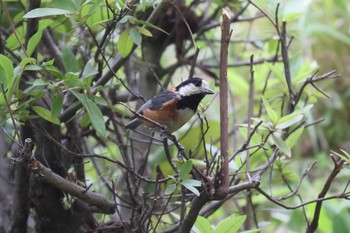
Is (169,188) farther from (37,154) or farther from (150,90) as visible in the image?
(150,90)

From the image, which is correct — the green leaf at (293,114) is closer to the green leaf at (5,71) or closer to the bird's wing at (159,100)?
the bird's wing at (159,100)

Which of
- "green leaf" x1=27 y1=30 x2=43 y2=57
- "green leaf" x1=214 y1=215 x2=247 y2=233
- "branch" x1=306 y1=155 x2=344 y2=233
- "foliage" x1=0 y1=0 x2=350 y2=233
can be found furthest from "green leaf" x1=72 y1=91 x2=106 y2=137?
"branch" x1=306 y1=155 x2=344 y2=233

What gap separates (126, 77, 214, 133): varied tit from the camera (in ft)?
3.34

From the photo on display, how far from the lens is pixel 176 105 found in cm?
104

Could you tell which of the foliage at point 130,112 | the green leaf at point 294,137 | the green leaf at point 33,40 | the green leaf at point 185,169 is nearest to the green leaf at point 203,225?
the foliage at point 130,112

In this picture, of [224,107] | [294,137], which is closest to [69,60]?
[224,107]

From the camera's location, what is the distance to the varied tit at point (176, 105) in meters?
1.02

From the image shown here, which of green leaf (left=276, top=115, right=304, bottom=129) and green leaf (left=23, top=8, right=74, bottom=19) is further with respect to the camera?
green leaf (left=276, top=115, right=304, bottom=129)

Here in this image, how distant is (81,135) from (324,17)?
6.12 feet

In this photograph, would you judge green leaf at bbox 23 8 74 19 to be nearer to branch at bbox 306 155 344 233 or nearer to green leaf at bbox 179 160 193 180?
green leaf at bbox 179 160 193 180

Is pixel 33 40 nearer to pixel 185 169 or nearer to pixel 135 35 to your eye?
pixel 135 35

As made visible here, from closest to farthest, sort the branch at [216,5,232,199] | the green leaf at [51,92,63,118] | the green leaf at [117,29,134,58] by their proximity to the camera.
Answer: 1. the branch at [216,5,232,199]
2. the green leaf at [51,92,63,118]
3. the green leaf at [117,29,134,58]

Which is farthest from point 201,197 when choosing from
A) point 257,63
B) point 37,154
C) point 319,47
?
point 319,47

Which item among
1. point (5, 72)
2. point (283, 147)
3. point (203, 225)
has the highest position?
point (5, 72)
